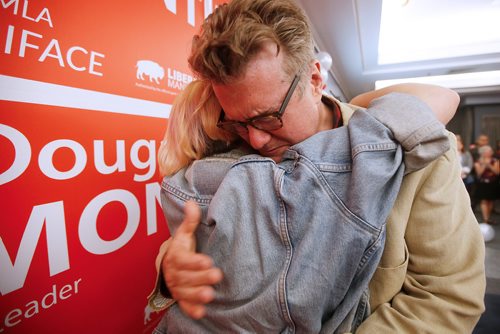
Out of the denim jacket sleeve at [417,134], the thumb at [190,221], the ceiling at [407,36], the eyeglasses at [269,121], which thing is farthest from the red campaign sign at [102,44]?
the ceiling at [407,36]

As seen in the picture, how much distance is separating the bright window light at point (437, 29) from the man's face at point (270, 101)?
146 inches

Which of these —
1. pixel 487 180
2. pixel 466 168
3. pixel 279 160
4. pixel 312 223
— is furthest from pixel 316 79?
pixel 487 180

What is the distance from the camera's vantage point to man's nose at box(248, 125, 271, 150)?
861 millimetres

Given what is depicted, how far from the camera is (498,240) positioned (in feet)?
15.3

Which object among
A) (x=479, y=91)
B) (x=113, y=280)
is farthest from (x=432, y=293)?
(x=479, y=91)

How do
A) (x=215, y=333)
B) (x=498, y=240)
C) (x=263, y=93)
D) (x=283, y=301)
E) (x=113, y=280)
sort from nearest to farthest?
(x=283, y=301) → (x=215, y=333) → (x=263, y=93) → (x=113, y=280) → (x=498, y=240)

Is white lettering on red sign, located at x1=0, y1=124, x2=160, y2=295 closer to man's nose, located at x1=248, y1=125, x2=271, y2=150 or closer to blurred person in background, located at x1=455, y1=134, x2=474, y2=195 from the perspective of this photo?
man's nose, located at x1=248, y1=125, x2=271, y2=150

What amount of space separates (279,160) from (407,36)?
5.63 m

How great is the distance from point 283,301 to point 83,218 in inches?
31.1

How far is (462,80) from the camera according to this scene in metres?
7.00

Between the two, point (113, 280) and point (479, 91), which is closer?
point (113, 280)

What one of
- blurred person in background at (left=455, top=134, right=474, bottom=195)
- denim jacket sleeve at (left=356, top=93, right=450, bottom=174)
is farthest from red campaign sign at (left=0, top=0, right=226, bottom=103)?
blurred person in background at (left=455, top=134, right=474, bottom=195)

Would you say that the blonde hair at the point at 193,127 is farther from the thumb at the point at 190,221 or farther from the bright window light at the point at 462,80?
the bright window light at the point at 462,80

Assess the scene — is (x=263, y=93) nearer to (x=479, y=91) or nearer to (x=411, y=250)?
(x=411, y=250)
